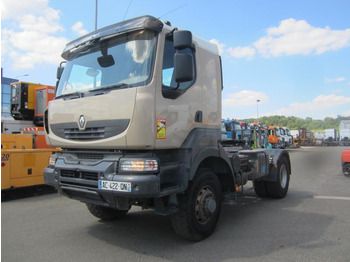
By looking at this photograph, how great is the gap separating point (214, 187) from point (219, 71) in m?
1.90

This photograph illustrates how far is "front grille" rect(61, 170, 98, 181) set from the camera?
11.9ft

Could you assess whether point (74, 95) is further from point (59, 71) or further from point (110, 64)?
point (59, 71)

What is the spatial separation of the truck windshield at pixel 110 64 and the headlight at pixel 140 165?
0.91m

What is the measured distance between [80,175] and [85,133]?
0.55 metres

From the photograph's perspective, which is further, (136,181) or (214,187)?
(214,187)

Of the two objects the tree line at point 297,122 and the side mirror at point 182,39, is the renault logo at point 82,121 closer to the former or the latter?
the side mirror at point 182,39

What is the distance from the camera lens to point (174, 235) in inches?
176

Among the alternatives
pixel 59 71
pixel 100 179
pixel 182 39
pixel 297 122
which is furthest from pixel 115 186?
pixel 297 122

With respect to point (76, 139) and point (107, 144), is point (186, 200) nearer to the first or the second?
point (107, 144)

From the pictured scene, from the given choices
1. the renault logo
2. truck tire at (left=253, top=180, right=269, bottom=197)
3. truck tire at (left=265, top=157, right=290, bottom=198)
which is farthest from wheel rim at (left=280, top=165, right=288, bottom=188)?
the renault logo

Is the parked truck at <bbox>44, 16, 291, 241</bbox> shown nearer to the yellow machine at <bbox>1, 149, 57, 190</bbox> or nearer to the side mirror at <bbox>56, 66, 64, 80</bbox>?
the side mirror at <bbox>56, 66, 64, 80</bbox>

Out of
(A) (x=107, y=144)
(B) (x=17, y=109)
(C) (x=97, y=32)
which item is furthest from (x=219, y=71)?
(B) (x=17, y=109)

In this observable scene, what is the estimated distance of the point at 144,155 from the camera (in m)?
3.45

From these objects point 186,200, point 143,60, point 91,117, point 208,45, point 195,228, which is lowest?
point 195,228
